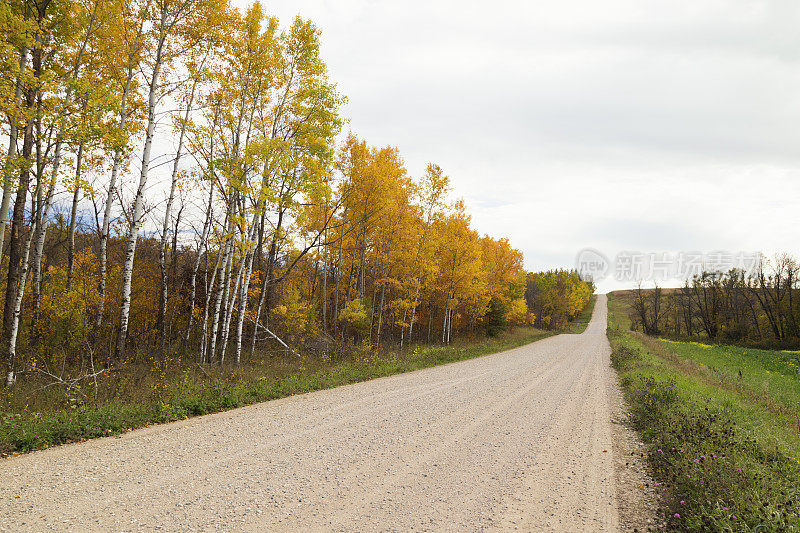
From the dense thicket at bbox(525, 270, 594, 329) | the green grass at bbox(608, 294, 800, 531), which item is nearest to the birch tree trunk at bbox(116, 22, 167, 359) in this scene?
the green grass at bbox(608, 294, 800, 531)

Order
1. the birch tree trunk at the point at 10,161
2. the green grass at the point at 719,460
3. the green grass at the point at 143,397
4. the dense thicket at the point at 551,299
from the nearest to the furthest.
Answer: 1. the green grass at the point at 719,460
2. the green grass at the point at 143,397
3. the birch tree trunk at the point at 10,161
4. the dense thicket at the point at 551,299

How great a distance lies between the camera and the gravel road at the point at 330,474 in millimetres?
3916

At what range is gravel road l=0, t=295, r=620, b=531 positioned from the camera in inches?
154

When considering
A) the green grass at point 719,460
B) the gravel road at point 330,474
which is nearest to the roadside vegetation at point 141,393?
the gravel road at point 330,474

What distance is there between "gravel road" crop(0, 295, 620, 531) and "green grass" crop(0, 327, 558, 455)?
403mm

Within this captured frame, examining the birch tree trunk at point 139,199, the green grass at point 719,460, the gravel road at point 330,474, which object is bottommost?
the gravel road at point 330,474

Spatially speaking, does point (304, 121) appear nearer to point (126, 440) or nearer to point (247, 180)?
point (247, 180)

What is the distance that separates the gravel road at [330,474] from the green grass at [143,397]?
0.40 metres

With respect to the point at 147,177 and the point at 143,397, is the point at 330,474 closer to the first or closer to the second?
the point at 143,397

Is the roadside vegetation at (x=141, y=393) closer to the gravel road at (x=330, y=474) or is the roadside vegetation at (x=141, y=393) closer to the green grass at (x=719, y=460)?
the gravel road at (x=330, y=474)

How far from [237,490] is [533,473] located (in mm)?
4015

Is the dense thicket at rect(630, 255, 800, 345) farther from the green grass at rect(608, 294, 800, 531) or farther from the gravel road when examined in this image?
the gravel road

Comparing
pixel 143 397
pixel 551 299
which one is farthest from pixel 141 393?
pixel 551 299

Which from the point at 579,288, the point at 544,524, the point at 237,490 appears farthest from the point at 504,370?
the point at 579,288
